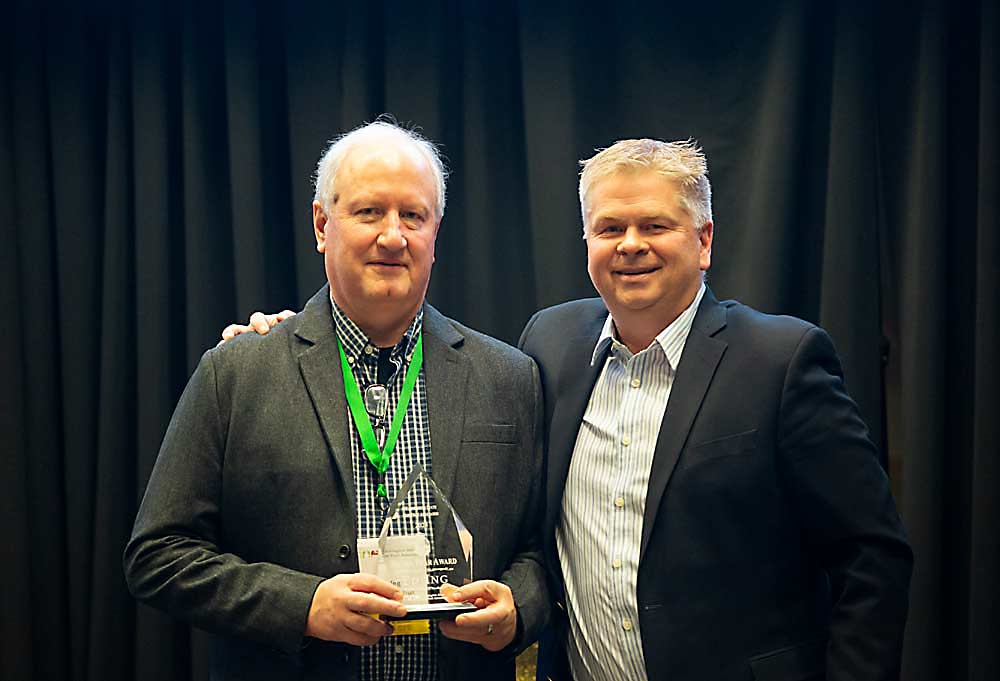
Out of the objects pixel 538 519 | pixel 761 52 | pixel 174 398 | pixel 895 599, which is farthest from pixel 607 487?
pixel 174 398

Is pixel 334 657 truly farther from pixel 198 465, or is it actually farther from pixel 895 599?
pixel 895 599

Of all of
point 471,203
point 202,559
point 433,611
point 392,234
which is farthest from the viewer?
point 471,203

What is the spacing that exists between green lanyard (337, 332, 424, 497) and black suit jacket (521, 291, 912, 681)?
521mm

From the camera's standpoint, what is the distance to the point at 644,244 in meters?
2.01

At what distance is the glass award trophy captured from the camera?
5.91 ft

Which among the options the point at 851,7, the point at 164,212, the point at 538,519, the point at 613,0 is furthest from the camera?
the point at 164,212

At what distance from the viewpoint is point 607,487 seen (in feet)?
6.64

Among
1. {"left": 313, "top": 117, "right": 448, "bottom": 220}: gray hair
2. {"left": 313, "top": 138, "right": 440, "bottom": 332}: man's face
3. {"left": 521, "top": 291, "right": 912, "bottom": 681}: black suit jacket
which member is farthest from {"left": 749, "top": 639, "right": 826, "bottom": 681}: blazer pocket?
{"left": 313, "top": 117, "right": 448, "bottom": 220}: gray hair

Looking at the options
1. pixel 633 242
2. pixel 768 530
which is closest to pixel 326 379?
pixel 633 242

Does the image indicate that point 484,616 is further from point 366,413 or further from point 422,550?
point 366,413

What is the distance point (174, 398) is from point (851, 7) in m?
2.44

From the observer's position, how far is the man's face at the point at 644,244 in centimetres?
202

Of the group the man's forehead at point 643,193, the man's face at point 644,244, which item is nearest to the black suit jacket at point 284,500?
the man's face at point 644,244

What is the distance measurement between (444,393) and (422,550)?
0.36m
